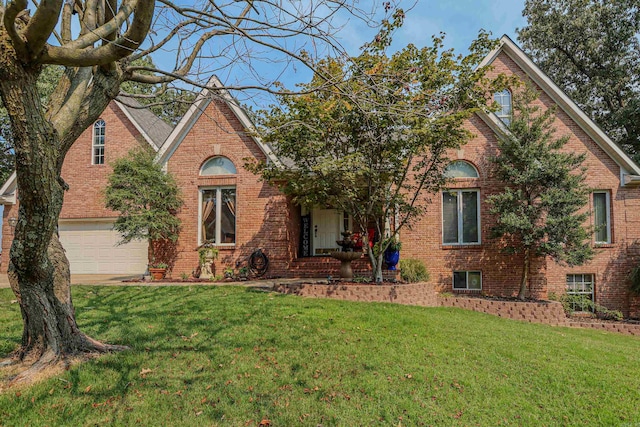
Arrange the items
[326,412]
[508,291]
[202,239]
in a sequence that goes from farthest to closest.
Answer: [202,239], [508,291], [326,412]

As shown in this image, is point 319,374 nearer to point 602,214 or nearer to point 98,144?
point 602,214

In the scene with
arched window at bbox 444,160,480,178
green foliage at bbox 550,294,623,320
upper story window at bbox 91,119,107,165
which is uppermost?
upper story window at bbox 91,119,107,165

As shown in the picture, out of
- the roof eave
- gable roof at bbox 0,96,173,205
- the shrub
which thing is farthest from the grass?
gable roof at bbox 0,96,173,205

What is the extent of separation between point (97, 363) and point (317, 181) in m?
6.09

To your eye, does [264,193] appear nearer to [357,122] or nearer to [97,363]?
[357,122]

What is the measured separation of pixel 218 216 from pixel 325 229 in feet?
12.5

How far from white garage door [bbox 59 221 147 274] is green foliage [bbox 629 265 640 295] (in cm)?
1582

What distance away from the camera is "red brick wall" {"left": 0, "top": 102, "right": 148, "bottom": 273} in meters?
15.2

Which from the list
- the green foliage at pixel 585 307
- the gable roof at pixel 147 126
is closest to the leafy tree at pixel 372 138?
the green foliage at pixel 585 307

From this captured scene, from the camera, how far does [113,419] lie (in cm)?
339

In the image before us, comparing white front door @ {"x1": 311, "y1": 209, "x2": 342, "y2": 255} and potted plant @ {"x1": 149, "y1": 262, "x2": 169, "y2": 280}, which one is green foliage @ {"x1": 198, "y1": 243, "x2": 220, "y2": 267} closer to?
potted plant @ {"x1": 149, "y1": 262, "x2": 169, "y2": 280}

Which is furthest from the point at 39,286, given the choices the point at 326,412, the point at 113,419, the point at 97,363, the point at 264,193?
the point at 264,193

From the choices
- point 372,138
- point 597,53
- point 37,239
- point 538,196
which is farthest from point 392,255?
point 597,53

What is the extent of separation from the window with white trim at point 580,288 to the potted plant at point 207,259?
10913mm
